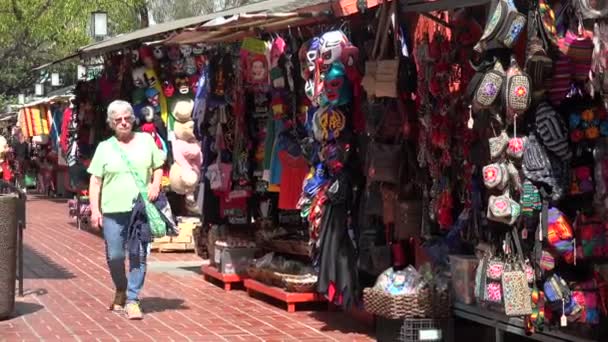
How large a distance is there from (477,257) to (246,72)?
14.2ft

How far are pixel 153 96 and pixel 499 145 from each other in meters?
9.26

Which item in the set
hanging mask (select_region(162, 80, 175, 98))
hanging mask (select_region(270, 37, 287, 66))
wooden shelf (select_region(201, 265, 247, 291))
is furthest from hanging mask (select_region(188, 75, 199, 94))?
hanging mask (select_region(270, 37, 287, 66))

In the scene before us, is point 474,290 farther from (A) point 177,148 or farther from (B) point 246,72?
(A) point 177,148

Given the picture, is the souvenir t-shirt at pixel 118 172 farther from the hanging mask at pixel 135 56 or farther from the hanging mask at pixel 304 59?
the hanging mask at pixel 135 56

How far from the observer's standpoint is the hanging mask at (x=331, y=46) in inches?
347

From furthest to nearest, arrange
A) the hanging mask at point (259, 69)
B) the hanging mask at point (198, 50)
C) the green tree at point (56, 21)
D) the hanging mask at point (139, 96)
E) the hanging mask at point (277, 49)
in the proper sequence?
the green tree at point (56, 21) → the hanging mask at point (139, 96) → the hanging mask at point (198, 50) → the hanging mask at point (259, 69) → the hanging mask at point (277, 49)

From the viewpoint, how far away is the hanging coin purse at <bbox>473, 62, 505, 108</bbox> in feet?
21.9

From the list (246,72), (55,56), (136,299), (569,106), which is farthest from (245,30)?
(55,56)

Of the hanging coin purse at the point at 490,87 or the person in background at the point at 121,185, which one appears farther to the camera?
the person in background at the point at 121,185

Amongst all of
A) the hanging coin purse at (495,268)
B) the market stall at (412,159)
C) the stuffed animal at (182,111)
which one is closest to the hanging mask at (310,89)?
the market stall at (412,159)

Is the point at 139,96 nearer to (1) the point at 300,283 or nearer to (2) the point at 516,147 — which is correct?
(1) the point at 300,283

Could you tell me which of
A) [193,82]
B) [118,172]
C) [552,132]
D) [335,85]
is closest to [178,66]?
[193,82]

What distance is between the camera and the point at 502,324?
23.6 feet

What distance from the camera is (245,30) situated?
1071 cm
